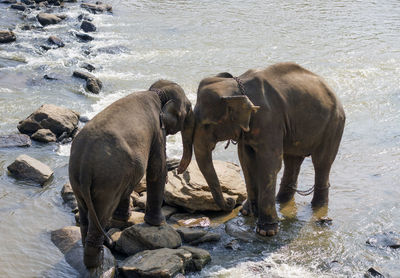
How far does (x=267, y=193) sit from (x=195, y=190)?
2.93ft

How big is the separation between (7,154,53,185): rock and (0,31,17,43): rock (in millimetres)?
8940

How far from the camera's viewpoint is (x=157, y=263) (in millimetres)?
5398

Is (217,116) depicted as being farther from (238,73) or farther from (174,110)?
(238,73)

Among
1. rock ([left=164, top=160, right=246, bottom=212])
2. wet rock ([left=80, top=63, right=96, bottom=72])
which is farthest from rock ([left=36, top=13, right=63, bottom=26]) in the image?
rock ([left=164, top=160, right=246, bottom=212])

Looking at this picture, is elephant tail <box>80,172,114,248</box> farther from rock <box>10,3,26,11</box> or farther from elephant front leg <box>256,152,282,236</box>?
rock <box>10,3,26,11</box>

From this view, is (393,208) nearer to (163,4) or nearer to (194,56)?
(194,56)

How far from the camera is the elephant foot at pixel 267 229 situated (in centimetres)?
654

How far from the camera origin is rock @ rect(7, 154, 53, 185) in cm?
763

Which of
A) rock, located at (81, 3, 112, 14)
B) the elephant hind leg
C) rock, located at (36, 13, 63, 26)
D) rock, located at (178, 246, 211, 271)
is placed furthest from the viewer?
rock, located at (81, 3, 112, 14)

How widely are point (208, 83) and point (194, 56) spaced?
29.6 ft

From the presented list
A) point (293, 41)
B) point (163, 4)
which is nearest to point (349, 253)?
point (293, 41)

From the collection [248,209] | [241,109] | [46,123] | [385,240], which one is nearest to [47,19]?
[46,123]

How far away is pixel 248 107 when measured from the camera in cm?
594

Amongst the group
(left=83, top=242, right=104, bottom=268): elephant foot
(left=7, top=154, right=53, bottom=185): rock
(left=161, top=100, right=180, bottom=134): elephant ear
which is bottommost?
(left=7, top=154, right=53, bottom=185): rock
